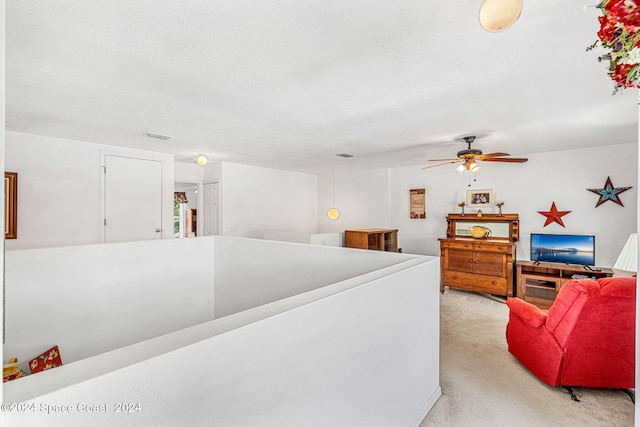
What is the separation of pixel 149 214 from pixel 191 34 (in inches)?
159

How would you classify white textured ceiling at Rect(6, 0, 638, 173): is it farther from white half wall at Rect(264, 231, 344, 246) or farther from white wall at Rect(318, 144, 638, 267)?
white half wall at Rect(264, 231, 344, 246)

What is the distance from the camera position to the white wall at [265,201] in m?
5.95

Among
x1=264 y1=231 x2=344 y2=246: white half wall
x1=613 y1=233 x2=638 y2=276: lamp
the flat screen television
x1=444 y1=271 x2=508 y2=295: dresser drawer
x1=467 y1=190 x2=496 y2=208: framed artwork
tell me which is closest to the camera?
x1=613 y1=233 x2=638 y2=276: lamp

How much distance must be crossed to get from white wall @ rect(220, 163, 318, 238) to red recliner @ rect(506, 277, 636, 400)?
503 cm

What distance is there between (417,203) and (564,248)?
245 centimetres

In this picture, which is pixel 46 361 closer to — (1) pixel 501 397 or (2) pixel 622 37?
(1) pixel 501 397

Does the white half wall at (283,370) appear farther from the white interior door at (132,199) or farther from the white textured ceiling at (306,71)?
the white interior door at (132,199)

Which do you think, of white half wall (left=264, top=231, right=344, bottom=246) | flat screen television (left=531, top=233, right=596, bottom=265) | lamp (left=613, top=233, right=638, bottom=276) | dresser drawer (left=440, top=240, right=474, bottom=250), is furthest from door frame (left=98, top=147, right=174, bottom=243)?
flat screen television (left=531, top=233, right=596, bottom=265)

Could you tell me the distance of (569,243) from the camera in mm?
4598

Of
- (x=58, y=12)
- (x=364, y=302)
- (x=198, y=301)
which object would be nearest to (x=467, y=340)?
(x=364, y=302)

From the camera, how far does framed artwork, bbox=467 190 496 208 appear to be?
17.5 feet

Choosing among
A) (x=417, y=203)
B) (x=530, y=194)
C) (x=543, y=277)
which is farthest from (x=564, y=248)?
(x=417, y=203)

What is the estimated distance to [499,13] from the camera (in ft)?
3.32

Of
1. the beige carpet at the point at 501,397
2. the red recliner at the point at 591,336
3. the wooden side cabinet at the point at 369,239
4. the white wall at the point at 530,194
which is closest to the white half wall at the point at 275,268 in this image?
the beige carpet at the point at 501,397
